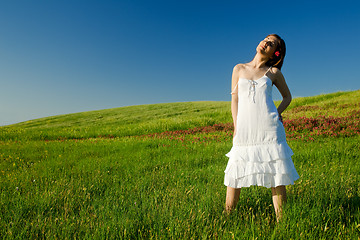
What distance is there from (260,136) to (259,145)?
0.12 meters

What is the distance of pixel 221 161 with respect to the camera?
21.8 feet

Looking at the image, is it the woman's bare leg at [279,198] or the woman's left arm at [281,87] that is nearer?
the woman's bare leg at [279,198]

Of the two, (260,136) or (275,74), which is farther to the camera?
(275,74)

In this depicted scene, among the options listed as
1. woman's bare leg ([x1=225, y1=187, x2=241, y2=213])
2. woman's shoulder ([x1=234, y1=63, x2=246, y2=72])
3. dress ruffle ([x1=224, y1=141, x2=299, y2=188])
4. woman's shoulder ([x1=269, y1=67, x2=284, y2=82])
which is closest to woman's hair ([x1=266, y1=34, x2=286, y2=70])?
woman's shoulder ([x1=269, y1=67, x2=284, y2=82])

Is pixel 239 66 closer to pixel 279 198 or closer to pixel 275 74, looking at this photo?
pixel 275 74

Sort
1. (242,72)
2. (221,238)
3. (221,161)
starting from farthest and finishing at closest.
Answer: (221,161) → (242,72) → (221,238)

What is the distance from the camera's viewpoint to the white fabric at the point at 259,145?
2807 mm

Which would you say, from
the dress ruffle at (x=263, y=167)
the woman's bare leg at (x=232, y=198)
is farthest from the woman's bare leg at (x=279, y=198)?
the woman's bare leg at (x=232, y=198)

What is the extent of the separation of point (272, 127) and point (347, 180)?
2.85 metres

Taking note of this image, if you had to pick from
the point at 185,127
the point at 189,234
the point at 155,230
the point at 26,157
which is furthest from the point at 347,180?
the point at 185,127

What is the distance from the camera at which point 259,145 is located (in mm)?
2895

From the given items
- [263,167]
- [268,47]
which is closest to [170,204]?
[263,167]

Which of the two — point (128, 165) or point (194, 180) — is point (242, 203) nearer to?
point (194, 180)

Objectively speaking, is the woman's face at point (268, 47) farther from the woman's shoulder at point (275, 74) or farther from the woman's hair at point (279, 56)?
the woman's shoulder at point (275, 74)
